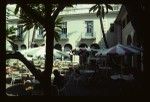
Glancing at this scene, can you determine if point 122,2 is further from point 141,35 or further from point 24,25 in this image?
point 24,25

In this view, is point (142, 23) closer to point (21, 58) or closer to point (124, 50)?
point (21, 58)

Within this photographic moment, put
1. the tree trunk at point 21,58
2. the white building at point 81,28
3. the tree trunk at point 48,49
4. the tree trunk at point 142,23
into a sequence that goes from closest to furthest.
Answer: the tree trunk at point 142,23 → the tree trunk at point 21,58 → the tree trunk at point 48,49 → the white building at point 81,28

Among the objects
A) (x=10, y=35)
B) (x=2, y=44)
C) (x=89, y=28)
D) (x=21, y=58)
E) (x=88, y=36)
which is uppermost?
(x=89, y=28)

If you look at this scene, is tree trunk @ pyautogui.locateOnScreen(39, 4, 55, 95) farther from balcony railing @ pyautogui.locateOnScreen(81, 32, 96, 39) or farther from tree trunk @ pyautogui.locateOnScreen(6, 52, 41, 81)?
balcony railing @ pyautogui.locateOnScreen(81, 32, 96, 39)

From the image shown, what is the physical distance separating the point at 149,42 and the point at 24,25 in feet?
7.11

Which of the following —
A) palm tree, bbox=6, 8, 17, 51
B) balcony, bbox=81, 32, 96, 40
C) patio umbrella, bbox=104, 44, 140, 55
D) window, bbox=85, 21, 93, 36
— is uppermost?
window, bbox=85, 21, 93, 36

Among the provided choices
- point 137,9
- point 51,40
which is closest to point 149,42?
point 137,9

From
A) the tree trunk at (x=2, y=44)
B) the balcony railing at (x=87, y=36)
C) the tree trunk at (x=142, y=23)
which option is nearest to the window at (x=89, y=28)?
the balcony railing at (x=87, y=36)

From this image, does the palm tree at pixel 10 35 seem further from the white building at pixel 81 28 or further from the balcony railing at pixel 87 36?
the balcony railing at pixel 87 36

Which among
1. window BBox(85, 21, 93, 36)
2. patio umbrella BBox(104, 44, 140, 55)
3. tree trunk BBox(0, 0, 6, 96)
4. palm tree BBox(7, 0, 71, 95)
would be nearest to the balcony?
window BBox(85, 21, 93, 36)

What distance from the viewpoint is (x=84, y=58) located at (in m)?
39.2

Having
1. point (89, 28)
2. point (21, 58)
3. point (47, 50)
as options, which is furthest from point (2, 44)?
point (89, 28)

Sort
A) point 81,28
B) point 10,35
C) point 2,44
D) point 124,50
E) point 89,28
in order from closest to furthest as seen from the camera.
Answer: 1. point 2,44
2. point 10,35
3. point 124,50
4. point 89,28
5. point 81,28

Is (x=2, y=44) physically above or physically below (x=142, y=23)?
below
